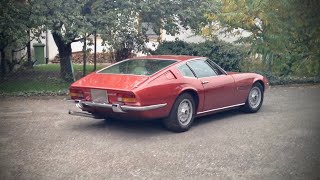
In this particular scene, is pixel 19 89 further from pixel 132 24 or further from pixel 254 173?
pixel 254 173

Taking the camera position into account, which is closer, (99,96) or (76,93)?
(99,96)

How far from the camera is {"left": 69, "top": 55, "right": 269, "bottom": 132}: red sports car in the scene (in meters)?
5.51

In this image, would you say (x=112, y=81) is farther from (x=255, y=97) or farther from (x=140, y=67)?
(x=255, y=97)

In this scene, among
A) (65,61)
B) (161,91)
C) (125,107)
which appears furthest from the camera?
(65,61)

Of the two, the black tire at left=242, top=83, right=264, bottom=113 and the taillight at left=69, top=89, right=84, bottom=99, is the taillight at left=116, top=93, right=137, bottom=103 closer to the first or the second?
the taillight at left=69, top=89, right=84, bottom=99

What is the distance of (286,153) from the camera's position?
4.85 m

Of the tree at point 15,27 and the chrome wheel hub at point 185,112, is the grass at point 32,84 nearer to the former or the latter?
the tree at point 15,27

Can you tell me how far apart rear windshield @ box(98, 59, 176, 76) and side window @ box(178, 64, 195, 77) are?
181 mm

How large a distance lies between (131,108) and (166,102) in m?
0.58

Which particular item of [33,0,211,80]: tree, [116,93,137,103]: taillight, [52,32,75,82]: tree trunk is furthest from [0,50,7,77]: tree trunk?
[116,93,137,103]: taillight

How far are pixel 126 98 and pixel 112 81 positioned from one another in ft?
1.72

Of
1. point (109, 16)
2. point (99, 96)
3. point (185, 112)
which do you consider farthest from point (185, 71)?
point (109, 16)

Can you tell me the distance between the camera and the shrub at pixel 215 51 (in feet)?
36.8

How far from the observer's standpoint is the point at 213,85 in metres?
6.51
